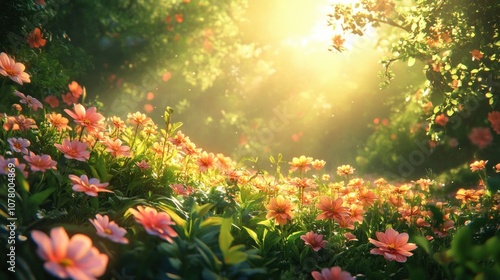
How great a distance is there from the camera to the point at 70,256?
48.2 inches

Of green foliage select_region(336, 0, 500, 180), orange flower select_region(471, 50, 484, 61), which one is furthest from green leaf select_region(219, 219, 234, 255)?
orange flower select_region(471, 50, 484, 61)

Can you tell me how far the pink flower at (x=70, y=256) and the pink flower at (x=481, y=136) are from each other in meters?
9.58

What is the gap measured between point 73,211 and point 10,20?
3.05 m

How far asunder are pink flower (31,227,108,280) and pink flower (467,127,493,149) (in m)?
9.58

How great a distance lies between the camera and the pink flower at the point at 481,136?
30.0 feet

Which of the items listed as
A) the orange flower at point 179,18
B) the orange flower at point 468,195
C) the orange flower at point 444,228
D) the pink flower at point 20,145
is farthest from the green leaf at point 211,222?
the orange flower at point 179,18

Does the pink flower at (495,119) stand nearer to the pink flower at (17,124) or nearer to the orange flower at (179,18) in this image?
the pink flower at (17,124)

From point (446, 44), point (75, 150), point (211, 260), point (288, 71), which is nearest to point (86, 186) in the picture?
point (75, 150)

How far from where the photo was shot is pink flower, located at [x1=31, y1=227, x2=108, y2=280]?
1.17 metres

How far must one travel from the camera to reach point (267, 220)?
2768 millimetres

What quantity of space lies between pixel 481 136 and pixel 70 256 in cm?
999

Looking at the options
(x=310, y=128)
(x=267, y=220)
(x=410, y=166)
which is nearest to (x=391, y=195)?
(x=267, y=220)

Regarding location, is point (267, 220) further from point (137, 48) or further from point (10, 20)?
point (137, 48)

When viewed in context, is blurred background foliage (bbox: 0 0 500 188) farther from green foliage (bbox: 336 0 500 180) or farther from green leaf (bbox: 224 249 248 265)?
green leaf (bbox: 224 249 248 265)
